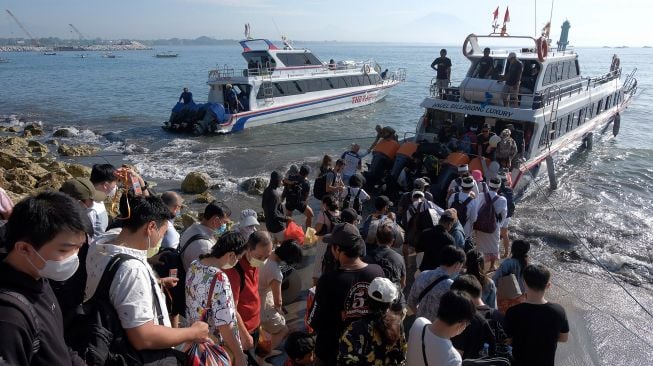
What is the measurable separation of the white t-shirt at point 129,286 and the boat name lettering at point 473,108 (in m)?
9.92

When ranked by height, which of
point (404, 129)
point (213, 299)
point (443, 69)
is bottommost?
point (404, 129)

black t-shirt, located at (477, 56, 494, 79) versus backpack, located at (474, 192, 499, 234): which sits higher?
black t-shirt, located at (477, 56, 494, 79)

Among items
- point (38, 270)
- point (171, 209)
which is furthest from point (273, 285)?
point (38, 270)

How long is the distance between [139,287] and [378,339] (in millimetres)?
1520

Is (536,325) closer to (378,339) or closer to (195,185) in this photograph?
(378,339)

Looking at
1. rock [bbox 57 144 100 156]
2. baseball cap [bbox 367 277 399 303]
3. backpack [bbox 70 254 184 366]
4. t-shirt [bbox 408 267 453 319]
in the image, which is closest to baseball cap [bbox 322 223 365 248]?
baseball cap [bbox 367 277 399 303]

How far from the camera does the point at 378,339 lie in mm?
3055

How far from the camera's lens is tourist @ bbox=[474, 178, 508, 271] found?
7016 millimetres

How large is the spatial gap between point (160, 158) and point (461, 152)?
11350 millimetres

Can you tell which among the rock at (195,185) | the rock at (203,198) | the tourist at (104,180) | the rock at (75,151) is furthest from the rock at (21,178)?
the tourist at (104,180)

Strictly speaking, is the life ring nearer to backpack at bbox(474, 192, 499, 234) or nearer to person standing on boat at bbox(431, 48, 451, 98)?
person standing on boat at bbox(431, 48, 451, 98)

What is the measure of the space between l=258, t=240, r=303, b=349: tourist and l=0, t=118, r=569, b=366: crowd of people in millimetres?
15

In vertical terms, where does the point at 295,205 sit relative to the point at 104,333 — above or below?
below

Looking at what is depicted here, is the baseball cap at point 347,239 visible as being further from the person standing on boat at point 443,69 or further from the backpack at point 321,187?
the person standing on boat at point 443,69
